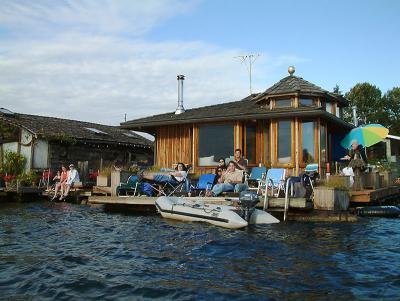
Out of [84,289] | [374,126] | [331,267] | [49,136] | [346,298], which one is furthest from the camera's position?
[49,136]

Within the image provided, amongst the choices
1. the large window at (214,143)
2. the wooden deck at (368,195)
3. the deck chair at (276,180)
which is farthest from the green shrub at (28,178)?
the wooden deck at (368,195)

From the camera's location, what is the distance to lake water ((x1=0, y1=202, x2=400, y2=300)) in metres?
5.58

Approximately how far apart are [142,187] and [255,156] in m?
4.43

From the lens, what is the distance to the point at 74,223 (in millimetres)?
11602

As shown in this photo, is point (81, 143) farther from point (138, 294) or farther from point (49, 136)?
point (138, 294)

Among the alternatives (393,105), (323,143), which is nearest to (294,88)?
(323,143)

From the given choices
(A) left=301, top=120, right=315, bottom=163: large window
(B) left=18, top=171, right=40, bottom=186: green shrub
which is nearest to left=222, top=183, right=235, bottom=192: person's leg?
(A) left=301, top=120, right=315, bottom=163: large window

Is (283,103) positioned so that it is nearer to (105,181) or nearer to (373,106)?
(105,181)

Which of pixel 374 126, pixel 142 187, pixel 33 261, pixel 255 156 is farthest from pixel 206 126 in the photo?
pixel 33 261

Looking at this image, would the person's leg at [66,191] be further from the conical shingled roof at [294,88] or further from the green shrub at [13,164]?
the conical shingled roof at [294,88]

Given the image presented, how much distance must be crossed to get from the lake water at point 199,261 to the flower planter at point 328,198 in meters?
0.61

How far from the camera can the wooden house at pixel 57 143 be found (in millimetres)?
23375

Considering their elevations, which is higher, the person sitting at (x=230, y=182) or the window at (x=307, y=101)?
the window at (x=307, y=101)

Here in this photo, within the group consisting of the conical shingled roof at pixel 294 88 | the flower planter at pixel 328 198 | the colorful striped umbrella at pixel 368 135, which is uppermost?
the conical shingled roof at pixel 294 88
